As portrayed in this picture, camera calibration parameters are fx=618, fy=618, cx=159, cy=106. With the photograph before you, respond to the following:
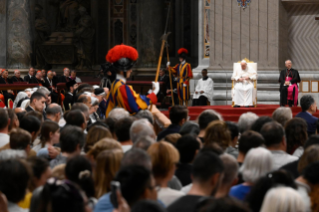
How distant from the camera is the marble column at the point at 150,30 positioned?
21594 millimetres

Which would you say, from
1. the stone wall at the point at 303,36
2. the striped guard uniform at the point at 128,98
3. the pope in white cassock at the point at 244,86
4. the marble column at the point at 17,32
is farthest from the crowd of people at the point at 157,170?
the marble column at the point at 17,32

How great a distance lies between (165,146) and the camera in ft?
13.8

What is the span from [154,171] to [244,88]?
1057cm

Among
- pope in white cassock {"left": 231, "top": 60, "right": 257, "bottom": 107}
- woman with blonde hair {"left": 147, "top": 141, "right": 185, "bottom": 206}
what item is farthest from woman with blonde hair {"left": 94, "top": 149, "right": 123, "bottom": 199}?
pope in white cassock {"left": 231, "top": 60, "right": 257, "bottom": 107}

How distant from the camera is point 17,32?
20953mm

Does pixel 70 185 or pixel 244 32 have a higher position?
pixel 244 32

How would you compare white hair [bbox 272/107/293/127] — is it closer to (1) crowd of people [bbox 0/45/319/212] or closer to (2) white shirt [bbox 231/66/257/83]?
(1) crowd of people [bbox 0/45/319/212]

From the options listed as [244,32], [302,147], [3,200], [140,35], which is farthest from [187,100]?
[3,200]

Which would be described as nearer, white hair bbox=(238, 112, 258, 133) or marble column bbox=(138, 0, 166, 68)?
white hair bbox=(238, 112, 258, 133)

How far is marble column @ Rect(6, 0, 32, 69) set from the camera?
20.9 m

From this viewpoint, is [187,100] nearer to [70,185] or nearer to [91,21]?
[91,21]

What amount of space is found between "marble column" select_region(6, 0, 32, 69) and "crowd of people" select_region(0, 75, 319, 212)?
1466 centimetres

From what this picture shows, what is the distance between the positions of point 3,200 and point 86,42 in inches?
776

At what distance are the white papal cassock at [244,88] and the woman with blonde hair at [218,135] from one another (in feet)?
29.0
